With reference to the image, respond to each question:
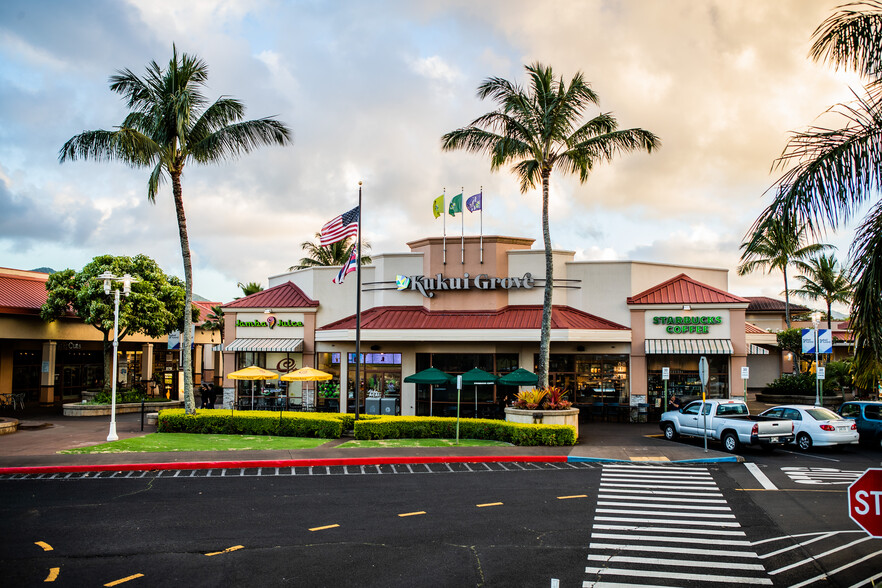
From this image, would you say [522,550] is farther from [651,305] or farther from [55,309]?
[55,309]

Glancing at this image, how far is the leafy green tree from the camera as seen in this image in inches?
1344

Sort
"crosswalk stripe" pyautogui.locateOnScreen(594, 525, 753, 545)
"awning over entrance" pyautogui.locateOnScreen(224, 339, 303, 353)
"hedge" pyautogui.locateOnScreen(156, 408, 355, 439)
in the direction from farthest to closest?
"awning over entrance" pyautogui.locateOnScreen(224, 339, 303, 353) < "hedge" pyautogui.locateOnScreen(156, 408, 355, 439) < "crosswalk stripe" pyautogui.locateOnScreen(594, 525, 753, 545)

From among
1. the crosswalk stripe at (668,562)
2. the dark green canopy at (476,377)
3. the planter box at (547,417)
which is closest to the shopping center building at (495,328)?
the dark green canopy at (476,377)

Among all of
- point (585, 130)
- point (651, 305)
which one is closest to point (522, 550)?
point (585, 130)

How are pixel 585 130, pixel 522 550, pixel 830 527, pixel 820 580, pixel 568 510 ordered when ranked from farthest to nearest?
pixel 585 130
pixel 568 510
pixel 830 527
pixel 522 550
pixel 820 580

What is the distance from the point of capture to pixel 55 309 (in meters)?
34.8

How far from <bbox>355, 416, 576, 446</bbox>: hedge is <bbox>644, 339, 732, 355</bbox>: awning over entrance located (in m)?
9.19

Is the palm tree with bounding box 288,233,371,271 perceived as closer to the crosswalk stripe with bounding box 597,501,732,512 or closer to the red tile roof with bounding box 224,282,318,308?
the red tile roof with bounding box 224,282,318,308

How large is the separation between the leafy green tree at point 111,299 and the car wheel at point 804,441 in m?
32.2

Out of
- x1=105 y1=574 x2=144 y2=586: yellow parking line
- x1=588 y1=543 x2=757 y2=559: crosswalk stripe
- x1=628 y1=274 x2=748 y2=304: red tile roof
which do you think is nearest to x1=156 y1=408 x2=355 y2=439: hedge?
x1=105 y1=574 x2=144 y2=586: yellow parking line

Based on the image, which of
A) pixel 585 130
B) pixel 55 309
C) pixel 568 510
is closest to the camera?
pixel 568 510

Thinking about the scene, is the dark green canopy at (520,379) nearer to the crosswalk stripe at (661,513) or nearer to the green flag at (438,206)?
the green flag at (438,206)

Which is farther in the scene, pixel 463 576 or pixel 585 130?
pixel 585 130

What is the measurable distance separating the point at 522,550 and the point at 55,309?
3370 centimetres
